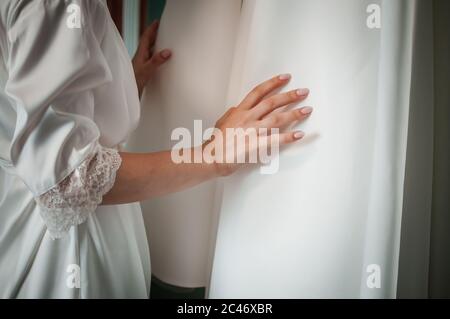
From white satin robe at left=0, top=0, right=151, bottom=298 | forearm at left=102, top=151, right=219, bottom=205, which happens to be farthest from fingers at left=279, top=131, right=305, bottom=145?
white satin robe at left=0, top=0, right=151, bottom=298

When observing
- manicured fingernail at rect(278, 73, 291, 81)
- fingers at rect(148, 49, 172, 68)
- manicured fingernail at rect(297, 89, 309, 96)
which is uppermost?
fingers at rect(148, 49, 172, 68)

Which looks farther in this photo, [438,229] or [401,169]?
[438,229]

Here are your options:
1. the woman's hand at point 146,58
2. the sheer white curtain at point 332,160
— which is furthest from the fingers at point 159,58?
the sheer white curtain at point 332,160

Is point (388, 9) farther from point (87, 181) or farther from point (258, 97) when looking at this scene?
point (87, 181)

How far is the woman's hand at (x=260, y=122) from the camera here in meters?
0.46

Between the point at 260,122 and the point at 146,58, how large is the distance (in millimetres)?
266

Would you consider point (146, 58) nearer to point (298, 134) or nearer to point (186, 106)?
point (186, 106)

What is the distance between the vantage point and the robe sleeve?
1.17 ft

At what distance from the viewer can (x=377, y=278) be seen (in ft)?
1.45

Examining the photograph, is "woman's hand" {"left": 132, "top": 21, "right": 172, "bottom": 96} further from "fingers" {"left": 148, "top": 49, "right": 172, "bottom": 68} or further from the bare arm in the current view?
the bare arm

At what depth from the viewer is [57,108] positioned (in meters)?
0.38

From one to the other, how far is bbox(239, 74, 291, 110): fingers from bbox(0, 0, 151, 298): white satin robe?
0.17 meters
